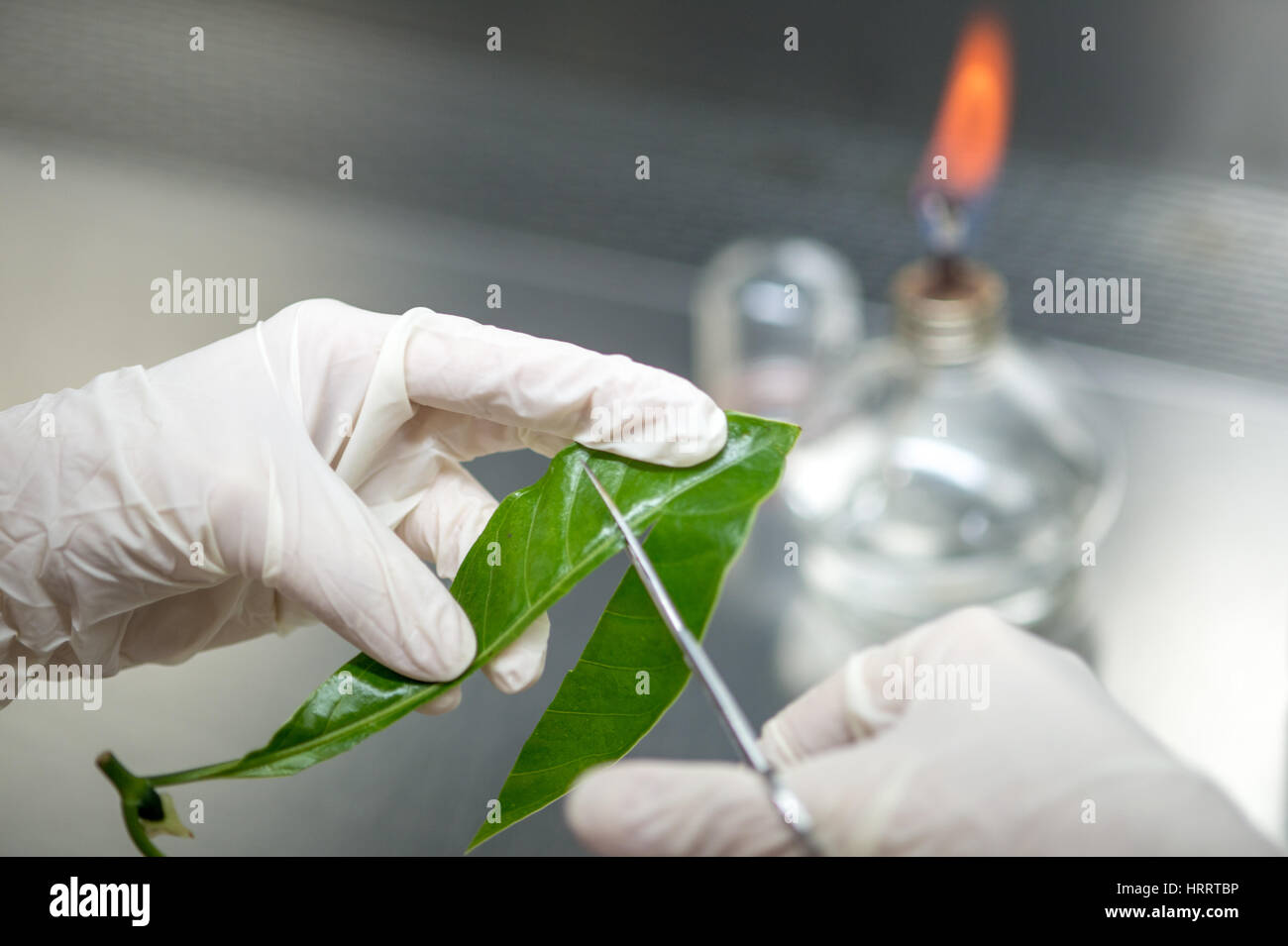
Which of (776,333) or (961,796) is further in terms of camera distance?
(776,333)

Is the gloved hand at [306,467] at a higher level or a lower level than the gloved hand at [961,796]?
higher

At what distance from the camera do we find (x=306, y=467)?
57cm

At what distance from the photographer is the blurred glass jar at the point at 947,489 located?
984 mm

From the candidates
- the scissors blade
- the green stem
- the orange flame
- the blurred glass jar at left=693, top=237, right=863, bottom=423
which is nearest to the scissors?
the scissors blade

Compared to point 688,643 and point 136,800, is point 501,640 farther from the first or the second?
point 136,800

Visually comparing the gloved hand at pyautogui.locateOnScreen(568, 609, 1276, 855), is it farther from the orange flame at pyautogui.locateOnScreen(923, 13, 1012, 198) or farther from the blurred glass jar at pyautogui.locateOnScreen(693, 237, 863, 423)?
the blurred glass jar at pyautogui.locateOnScreen(693, 237, 863, 423)

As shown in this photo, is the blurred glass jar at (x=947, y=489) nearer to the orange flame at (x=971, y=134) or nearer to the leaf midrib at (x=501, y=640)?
the orange flame at (x=971, y=134)

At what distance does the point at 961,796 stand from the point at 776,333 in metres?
0.77

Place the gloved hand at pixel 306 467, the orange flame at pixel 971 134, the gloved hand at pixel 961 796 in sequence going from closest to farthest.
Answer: the gloved hand at pixel 961 796 < the gloved hand at pixel 306 467 < the orange flame at pixel 971 134

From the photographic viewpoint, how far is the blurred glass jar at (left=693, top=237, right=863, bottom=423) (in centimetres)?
119

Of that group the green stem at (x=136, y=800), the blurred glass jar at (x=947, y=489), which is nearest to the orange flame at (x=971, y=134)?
the blurred glass jar at (x=947, y=489)

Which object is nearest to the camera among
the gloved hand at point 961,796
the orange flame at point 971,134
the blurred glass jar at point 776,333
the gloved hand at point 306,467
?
the gloved hand at point 961,796

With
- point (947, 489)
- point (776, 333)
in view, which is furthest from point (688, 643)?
point (776, 333)

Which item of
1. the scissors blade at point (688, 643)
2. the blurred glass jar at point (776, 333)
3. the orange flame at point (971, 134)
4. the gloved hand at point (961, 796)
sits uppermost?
the orange flame at point (971, 134)
